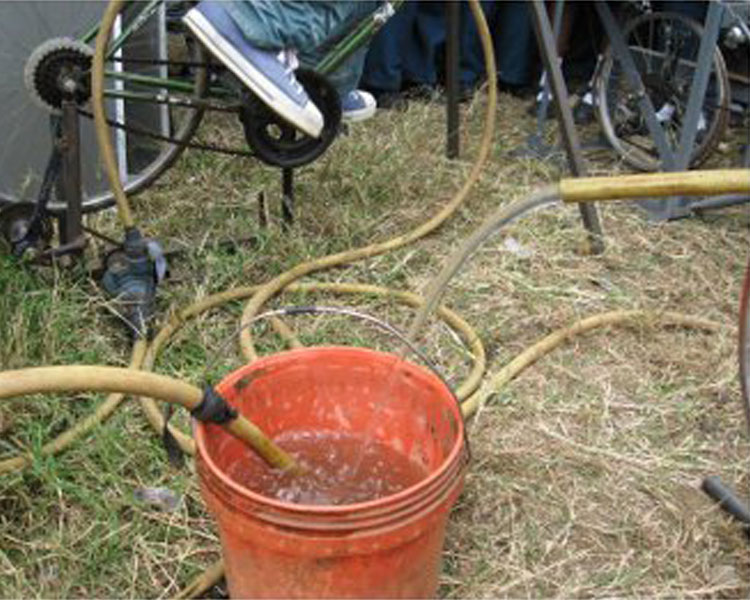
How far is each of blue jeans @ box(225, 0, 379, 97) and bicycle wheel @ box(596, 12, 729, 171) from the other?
1.37 metres

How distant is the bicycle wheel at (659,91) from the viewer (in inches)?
150

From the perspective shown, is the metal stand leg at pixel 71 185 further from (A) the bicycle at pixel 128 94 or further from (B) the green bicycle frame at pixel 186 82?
(B) the green bicycle frame at pixel 186 82

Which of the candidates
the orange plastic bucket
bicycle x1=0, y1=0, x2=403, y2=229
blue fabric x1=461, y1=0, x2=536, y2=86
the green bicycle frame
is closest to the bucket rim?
the orange plastic bucket

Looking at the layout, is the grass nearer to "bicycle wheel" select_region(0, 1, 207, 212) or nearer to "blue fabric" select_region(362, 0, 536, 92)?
"bicycle wheel" select_region(0, 1, 207, 212)

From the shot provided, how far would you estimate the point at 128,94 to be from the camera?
9.57ft

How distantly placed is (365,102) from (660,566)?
1.86m

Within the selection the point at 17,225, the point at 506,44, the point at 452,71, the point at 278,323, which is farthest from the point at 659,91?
the point at 17,225

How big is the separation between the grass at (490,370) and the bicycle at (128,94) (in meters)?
0.20

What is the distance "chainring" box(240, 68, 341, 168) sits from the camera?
2.86 m

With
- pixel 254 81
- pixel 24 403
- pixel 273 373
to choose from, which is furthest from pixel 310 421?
pixel 254 81

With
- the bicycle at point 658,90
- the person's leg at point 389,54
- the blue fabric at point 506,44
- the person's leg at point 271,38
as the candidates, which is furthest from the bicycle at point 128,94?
the blue fabric at point 506,44

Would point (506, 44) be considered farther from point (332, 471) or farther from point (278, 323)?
point (332, 471)

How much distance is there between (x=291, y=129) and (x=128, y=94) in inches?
19.4

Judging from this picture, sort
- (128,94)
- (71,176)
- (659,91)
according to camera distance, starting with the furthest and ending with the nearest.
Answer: (659,91) < (128,94) < (71,176)
